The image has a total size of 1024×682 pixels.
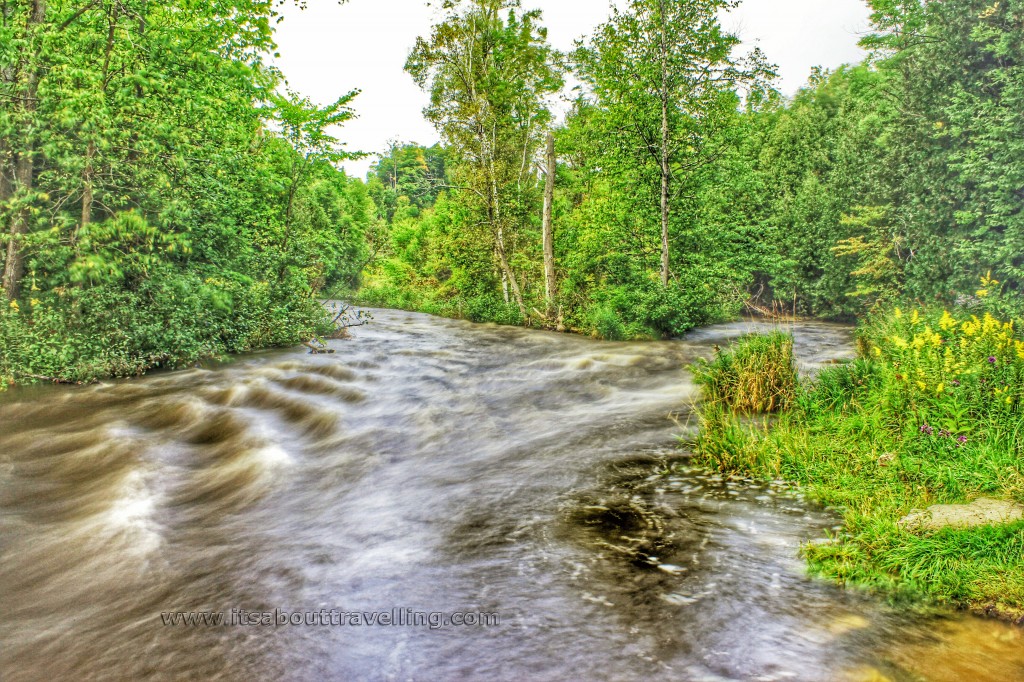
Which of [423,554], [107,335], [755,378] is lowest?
[423,554]

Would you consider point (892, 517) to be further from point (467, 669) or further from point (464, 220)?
point (464, 220)

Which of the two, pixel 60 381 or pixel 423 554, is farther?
pixel 60 381

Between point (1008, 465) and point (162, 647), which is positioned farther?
point (1008, 465)

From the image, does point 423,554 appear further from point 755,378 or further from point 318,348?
point 318,348

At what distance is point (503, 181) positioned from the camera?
88.8 feet

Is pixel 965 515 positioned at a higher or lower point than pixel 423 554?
higher

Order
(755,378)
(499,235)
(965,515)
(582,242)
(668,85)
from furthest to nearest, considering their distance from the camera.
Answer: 1. (499,235)
2. (582,242)
3. (668,85)
4. (755,378)
5. (965,515)

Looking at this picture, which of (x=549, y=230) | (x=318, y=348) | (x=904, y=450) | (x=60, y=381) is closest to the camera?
(x=904, y=450)

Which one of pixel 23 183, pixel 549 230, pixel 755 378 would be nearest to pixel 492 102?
pixel 549 230

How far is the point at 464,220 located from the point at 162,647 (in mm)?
26773

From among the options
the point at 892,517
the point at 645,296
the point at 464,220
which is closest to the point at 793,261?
the point at 645,296

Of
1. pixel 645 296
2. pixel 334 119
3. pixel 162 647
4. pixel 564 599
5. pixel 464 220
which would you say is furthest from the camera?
pixel 464 220

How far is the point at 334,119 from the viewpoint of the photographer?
62.4 ft

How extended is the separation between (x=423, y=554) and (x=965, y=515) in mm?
4128
